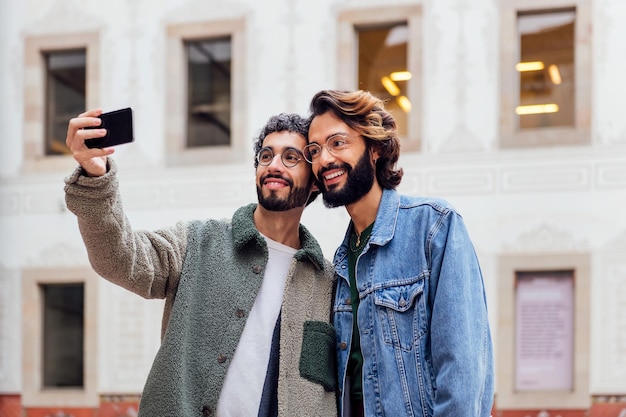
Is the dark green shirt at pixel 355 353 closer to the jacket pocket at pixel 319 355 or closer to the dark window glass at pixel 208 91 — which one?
the jacket pocket at pixel 319 355

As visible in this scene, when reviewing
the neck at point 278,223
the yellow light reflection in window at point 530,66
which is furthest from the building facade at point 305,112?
the neck at point 278,223

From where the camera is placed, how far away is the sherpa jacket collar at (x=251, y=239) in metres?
3.37

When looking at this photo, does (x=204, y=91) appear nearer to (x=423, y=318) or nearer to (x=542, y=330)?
(x=542, y=330)

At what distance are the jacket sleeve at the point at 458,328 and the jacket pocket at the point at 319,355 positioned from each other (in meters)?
0.41

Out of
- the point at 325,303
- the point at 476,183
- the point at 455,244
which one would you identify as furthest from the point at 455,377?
the point at 476,183

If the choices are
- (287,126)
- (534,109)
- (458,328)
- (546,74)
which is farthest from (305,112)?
(458,328)

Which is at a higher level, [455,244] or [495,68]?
[495,68]

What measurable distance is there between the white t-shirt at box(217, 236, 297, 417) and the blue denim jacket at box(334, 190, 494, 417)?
0.88ft

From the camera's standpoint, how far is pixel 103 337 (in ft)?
35.8


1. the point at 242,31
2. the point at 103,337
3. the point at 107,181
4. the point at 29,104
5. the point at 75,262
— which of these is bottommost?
the point at 103,337

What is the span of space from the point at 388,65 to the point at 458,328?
788 centimetres

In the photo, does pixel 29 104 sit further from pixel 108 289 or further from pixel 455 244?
pixel 455 244

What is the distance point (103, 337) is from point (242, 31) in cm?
339

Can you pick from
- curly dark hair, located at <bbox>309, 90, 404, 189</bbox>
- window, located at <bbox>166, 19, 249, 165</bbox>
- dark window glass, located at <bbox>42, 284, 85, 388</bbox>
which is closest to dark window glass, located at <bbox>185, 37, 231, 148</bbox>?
window, located at <bbox>166, 19, 249, 165</bbox>
